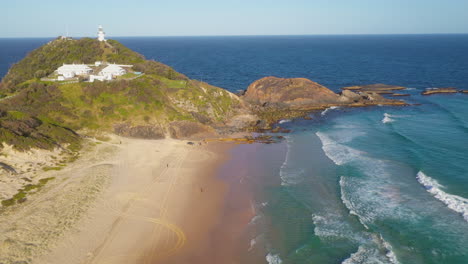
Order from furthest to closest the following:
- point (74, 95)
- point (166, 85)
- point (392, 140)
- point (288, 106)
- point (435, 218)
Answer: point (288, 106), point (166, 85), point (74, 95), point (392, 140), point (435, 218)

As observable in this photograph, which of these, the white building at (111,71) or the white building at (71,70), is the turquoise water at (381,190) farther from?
the white building at (71,70)

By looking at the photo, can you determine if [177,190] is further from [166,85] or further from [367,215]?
[166,85]

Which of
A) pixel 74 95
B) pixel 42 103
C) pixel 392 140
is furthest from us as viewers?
pixel 74 95

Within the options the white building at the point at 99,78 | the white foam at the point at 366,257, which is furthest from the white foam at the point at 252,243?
the white building at the point at 99,78

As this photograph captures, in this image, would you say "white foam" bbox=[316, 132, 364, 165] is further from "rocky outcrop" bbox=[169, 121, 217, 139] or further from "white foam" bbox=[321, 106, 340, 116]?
"rocky outcrop" bbox=[169, 121, 217, 139]

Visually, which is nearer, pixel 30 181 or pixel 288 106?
pixel 30 181

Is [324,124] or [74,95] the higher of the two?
[74,95]

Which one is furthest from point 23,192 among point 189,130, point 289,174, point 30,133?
point 289,174

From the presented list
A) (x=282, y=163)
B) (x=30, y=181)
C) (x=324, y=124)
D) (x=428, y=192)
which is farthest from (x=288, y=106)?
(x=30, y=181)
